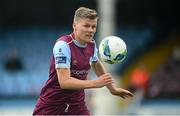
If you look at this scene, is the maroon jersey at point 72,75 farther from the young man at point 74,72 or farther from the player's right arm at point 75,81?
the player's right arm at point 75,81

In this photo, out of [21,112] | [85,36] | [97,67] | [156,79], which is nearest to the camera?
[85,36]

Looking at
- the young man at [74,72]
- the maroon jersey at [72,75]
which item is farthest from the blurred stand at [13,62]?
the maroon jersey at [72,75]

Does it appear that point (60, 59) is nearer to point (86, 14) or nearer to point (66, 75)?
point (66, 75)

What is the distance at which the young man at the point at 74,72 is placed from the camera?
23.1 ft

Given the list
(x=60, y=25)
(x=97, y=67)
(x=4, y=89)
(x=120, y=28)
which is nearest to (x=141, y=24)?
(x=120, y=28)

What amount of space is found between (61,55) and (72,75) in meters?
0.33

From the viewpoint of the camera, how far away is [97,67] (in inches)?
311

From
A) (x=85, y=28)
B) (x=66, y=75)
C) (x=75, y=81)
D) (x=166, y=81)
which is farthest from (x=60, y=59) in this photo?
(x=166, y=81)

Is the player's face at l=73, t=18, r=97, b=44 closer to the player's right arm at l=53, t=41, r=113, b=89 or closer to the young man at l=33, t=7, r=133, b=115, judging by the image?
the young man at l=33, t=7, r=133, b=115

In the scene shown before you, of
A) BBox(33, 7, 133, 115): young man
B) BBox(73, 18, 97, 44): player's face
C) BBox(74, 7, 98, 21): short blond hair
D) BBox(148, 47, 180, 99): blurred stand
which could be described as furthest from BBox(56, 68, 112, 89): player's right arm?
BBox(148, 47, 180, 99): blurred stand

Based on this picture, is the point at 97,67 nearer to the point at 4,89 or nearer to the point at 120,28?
the point at 4,89

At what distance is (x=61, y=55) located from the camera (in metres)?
7.11

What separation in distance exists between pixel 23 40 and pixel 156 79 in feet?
16.5

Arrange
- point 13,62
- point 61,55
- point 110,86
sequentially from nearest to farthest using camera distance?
point 61,55, point 110,86, point 13,62
